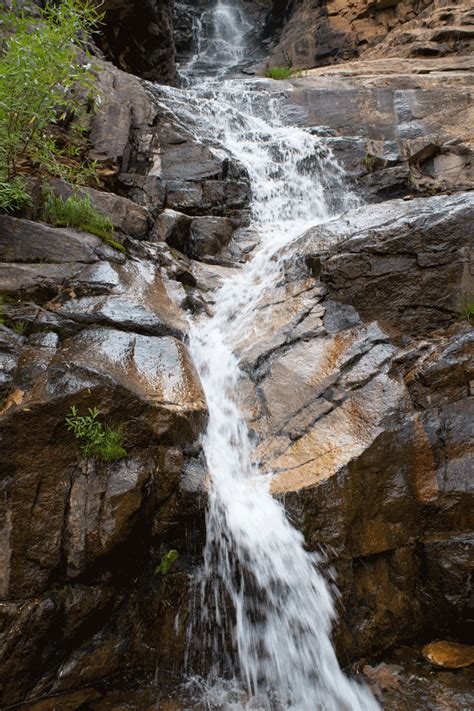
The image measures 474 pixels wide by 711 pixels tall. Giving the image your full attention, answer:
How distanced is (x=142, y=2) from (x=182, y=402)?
13.8m

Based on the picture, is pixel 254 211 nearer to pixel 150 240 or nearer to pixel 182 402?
pixel 150 240

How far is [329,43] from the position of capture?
703 inches

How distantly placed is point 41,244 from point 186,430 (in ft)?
9.38

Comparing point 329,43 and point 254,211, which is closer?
point 254,211

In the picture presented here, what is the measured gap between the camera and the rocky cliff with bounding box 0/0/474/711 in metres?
3.33

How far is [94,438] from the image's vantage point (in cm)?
363

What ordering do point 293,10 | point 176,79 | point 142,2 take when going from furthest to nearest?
point 293,10 < point 176,79 < point 142,2

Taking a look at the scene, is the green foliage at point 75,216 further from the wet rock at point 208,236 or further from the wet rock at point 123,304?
the wet rock at point 208,236

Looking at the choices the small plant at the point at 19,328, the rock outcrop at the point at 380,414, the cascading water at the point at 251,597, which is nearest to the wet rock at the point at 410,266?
the rock outcrop at the point at 380,414

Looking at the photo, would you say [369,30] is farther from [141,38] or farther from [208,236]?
[208,236]

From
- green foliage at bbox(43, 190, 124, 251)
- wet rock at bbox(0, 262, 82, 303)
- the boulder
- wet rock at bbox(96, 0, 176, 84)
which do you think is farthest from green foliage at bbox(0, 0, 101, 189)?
wet rock at bbox(96, 0, 176, 84)

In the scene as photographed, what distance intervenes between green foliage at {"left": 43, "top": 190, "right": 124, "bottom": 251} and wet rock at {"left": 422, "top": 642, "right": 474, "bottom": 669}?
543 centimetres

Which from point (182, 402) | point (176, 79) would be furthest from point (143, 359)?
point (176, 79)

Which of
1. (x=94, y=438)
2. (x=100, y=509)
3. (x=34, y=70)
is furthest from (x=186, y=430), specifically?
(x=34, y=70)
